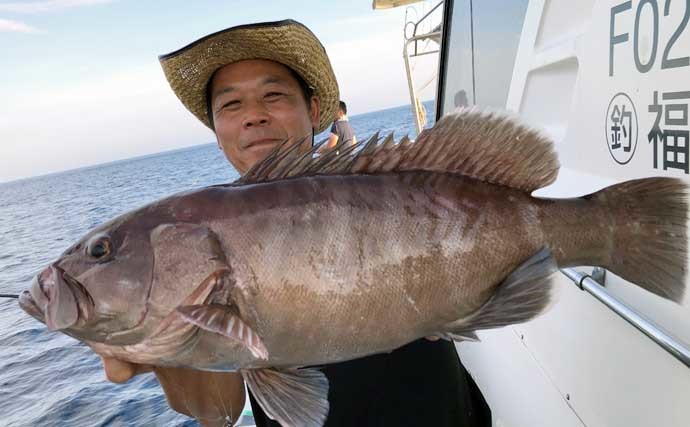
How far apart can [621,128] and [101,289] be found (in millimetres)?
1537

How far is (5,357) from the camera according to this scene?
888 cm

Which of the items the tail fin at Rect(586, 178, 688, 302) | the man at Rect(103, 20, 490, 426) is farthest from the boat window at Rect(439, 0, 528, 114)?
the tail fin at Rect(586, 178, 688, 302)

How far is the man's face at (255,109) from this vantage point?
2.40 m

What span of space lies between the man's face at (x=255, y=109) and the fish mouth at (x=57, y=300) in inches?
48.8

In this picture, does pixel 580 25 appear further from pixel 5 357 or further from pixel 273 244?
pixel 5 357

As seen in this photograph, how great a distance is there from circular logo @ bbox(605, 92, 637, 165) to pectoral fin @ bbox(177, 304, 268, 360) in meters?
1.15

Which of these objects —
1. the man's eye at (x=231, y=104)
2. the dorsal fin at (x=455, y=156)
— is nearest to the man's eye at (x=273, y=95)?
the man's eye at (x=231, y=104)

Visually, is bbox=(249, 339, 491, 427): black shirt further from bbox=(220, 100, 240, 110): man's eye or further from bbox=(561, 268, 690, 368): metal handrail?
bbox=(220, 100, 240, 110): man's eye

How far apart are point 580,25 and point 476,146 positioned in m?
0.68

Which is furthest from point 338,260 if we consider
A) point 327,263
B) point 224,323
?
point 224,323

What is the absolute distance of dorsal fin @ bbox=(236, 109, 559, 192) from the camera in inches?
54.2

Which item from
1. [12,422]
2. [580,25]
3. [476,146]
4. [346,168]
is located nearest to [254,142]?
[346,168]

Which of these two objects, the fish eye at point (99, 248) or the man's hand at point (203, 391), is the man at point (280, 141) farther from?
the fish eye at point (99, 248)

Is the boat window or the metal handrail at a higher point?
the boat window
